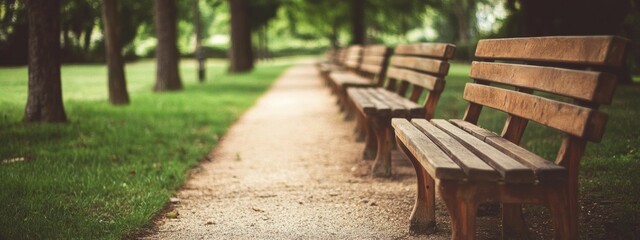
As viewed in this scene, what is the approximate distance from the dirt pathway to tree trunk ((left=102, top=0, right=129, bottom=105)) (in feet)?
10.9

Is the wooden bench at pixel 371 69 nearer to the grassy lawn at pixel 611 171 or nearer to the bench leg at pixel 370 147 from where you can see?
the grassy lawn at pixel 611 171

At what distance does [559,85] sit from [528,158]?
392mm

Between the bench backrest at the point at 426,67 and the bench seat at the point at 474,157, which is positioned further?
the bench backrest at the point at 426,67

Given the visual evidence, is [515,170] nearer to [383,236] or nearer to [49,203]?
[383,236]

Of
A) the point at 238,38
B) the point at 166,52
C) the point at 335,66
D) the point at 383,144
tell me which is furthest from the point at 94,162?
the point at 238,38

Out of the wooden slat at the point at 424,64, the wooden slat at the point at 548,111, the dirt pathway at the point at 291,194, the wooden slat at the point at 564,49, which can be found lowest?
the dirt pathway at the point at 291,194

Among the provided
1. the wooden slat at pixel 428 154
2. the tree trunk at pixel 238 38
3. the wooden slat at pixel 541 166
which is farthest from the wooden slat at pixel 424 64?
the tree trunk at pixel 238 38

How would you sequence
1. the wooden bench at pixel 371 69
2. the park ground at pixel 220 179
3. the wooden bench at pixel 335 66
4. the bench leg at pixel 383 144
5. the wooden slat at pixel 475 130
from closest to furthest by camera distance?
the wooden slat at pixel 475 130
the park ground at pixel 220 179
the bench leg at pixel 383 144
the wooden bench at pixel 371 69
the wooden bench at pixel 335 66

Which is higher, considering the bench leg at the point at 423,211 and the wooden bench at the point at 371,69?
the wooden bench at the point at 371,69

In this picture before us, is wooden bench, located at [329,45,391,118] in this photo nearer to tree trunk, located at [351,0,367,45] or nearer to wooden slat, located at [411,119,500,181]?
wooden slat, located at [411,119,500,181]

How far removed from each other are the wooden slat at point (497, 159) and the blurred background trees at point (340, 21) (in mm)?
2790

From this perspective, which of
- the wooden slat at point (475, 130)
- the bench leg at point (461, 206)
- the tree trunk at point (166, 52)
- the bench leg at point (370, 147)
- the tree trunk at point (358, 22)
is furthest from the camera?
→ the tree trunk at point (358, 22)

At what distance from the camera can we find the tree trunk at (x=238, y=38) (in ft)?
75.2

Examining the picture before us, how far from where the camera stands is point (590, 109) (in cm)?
234
